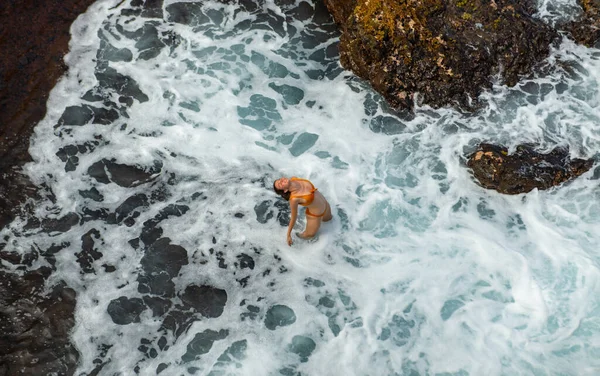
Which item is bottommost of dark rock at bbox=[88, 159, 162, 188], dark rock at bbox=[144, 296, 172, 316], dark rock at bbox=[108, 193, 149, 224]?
dark rock at bbox=[144, 296, 172, 316]

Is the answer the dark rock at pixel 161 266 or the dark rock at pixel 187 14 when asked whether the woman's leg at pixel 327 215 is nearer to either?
the dark rock at pixel 161 266

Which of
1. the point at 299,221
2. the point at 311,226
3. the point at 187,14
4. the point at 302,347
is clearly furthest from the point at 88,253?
the point at 187,14

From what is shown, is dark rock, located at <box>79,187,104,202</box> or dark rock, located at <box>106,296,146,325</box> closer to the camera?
dark rock, located at <box>106,296,146,325</box>

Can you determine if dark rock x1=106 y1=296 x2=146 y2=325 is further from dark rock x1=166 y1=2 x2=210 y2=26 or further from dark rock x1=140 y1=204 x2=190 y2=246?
dark rock x1=166 y1=2 x2=210 y2=26

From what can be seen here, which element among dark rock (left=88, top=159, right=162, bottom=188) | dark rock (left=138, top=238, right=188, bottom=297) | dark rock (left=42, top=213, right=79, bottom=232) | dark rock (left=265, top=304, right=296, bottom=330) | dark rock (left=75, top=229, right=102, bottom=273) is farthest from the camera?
dark rock (left=88, top=159, right=162, bottom=188)

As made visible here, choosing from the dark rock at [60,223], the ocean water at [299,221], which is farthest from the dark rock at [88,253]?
the dark rock at [60,223]

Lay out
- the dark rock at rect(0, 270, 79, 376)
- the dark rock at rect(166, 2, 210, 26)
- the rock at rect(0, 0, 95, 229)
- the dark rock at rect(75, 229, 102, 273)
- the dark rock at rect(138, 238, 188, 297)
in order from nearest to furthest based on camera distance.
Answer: the dark rock at rect(0, 270, 79, 376), the dark rock at rect(138, 238, 188, 297), the dark rock at rect(75, 229, 102, 273), the rock at rect(0, 0, 95, 229), the dark rock at rect(166, 2, 210, 26)

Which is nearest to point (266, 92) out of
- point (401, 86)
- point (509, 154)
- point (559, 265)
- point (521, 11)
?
point (401, 86)

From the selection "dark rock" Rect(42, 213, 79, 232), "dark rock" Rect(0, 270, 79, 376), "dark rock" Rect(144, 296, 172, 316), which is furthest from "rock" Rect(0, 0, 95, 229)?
"dark rock" Rect(144, 296, 172, 316)
